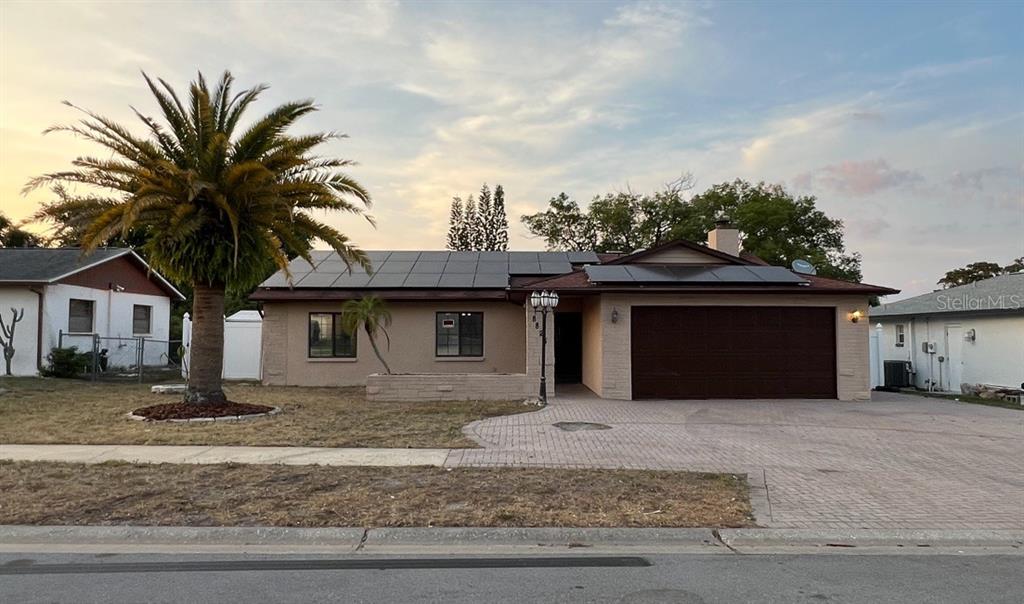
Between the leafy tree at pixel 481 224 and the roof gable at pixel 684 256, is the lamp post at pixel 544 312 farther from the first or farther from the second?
the leafy tree at pixel 481 224

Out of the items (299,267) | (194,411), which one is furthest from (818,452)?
(299,267)

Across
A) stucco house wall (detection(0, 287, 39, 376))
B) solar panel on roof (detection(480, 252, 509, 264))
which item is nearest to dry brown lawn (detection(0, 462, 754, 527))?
stucco house wall (detection(0, 287, 39, 376))

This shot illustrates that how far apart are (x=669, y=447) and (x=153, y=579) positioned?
7354mm

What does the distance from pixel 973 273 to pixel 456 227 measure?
44.7 m

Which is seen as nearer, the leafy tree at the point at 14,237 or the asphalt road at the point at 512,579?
the asphalt road at the point at 512,579

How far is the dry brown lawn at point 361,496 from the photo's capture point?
622 centimetres

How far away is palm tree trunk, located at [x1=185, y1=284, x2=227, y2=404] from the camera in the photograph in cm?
1361

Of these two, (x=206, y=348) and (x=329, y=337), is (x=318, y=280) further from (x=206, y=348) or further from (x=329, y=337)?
(x=206, y=348)

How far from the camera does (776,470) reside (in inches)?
335

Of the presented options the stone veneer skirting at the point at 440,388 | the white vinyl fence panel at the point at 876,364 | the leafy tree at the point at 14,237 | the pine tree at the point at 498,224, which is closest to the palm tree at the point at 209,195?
the stone veneer skirting at the point at 440,388

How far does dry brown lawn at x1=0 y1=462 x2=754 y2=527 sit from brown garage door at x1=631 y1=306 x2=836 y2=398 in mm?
9017

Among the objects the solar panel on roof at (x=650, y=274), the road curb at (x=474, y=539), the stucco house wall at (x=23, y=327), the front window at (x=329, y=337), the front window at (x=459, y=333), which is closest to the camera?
the road curb at (x=474, y=539)

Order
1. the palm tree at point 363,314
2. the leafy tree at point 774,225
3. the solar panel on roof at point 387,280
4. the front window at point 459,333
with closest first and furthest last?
the palm tree at point 363,314, the front window at point 459,333, the solar panel on roof at point 387,280, the leafy tree at point 774,225

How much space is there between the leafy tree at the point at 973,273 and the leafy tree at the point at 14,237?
6706 centimetres
